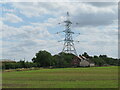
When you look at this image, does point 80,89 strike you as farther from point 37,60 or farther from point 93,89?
point 37,60

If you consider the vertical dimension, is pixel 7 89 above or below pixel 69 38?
below

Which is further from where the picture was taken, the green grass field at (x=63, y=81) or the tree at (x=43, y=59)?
the tree at (x=43, y=59)

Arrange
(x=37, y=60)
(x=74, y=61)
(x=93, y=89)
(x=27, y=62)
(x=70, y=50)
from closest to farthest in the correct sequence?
1. (x=93, y=89)
2. (x=70, y=50)
3. (x=27, y=62)
4. (x=37, y=60)
5. (x=74, y=61)

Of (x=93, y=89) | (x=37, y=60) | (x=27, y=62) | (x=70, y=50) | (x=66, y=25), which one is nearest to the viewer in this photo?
(x=93, y=89)

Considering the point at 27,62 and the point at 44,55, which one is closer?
the point at 27,62

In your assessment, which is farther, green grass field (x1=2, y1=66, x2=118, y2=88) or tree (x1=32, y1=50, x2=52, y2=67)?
tree (x1=32, y1=50, x2=52, y2=67)

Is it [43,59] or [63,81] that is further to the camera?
[43,59]

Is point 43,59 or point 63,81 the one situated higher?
point 63,81

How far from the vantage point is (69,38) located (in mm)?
98875

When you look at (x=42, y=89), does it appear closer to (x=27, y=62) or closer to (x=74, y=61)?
(x=27, y=62)

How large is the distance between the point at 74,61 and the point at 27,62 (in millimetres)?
41981

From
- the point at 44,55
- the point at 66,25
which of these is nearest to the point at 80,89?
the point at 66,25

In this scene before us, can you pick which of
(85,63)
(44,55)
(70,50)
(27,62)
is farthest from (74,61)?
(70,50)

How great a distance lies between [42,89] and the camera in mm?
19453
